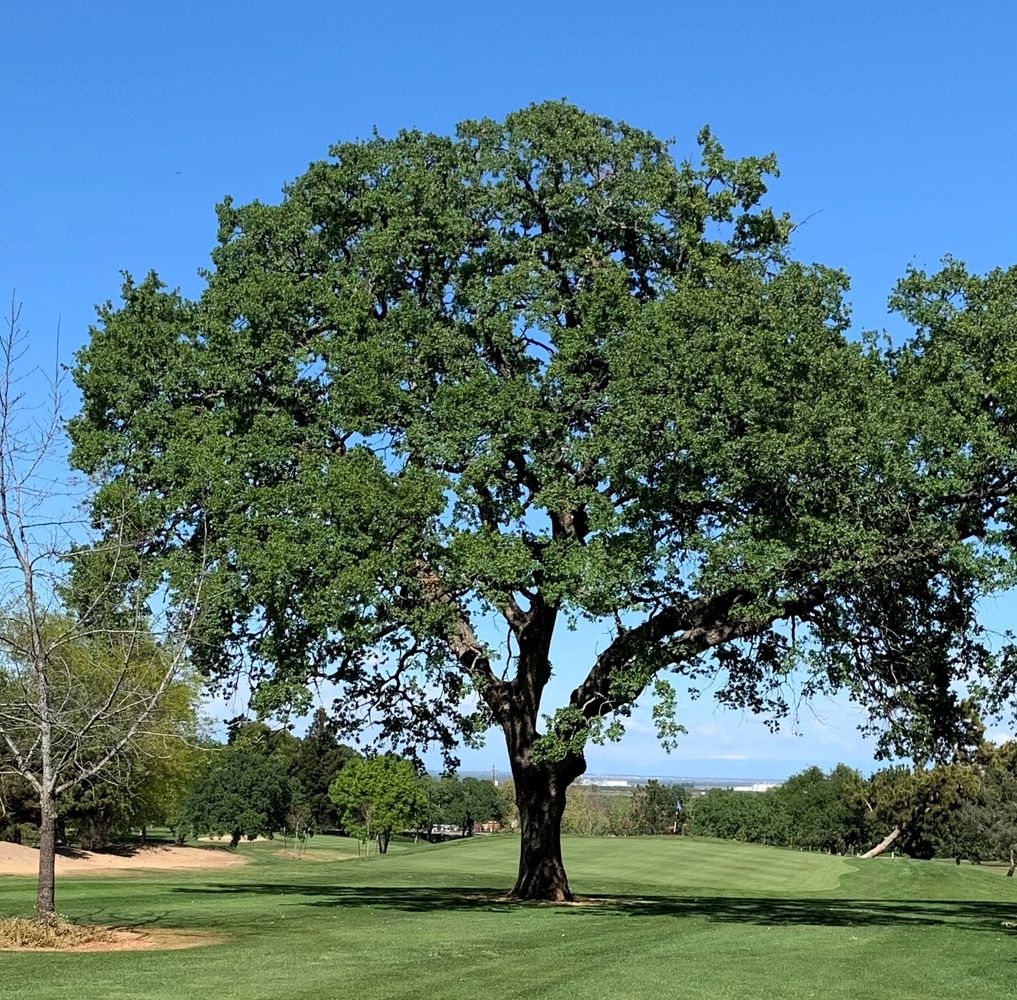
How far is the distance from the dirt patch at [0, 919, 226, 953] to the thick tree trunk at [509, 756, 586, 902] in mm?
8877

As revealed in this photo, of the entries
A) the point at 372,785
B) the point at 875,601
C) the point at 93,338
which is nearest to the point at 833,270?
the point at 875,601

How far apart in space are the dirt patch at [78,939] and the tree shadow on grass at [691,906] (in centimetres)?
634

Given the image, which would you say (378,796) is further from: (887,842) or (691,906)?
(691,906)

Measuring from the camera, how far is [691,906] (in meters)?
27.3

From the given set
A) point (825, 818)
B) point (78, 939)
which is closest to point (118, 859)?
point (78, 939)

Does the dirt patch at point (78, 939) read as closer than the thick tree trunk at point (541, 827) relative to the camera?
Yes

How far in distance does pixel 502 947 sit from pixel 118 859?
39695mm

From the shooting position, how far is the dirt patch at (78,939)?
16.4m

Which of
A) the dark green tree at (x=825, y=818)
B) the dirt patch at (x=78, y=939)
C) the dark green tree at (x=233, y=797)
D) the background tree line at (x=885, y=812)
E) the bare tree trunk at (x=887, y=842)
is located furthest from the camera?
the dark green tree at (x=825, y=818)

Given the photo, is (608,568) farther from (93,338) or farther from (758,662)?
(93,338)

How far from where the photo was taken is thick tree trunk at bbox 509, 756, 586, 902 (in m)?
25.6

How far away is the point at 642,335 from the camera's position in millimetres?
22219

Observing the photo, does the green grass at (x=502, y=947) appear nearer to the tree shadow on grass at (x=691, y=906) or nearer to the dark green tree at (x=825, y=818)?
the tree shadow on grass at (x=691, y=906)

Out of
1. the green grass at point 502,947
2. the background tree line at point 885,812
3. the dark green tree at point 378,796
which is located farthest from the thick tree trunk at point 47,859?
the dark green tree at point 378,796
